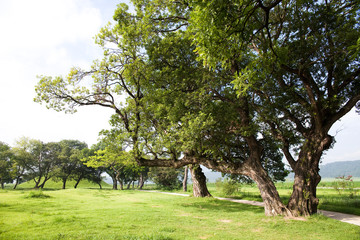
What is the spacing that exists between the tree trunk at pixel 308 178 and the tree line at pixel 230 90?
47mm

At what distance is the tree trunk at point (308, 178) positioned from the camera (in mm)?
10430

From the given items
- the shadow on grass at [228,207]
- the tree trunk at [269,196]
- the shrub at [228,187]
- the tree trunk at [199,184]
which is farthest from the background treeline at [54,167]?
the tree trunk at [269,196]

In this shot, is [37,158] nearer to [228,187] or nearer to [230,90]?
[228,187]

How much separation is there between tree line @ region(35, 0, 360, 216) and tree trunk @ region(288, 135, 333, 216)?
47 millimetres

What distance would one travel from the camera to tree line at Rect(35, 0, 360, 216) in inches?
404

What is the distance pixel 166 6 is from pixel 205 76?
4.24 m

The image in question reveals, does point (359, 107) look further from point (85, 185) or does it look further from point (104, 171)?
point (85, 185)

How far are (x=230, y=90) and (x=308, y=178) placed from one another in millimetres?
6229

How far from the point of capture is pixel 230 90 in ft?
40.0

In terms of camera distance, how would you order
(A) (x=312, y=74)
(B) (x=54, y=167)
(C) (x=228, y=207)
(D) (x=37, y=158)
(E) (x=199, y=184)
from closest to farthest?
(A) (x=312, y=74)
(C) (x=228, y=207)
(E) (x=199, y=184)
(D) (x=37, y=158)
(B) (x=54, y=167)

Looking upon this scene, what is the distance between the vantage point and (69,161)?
165ft

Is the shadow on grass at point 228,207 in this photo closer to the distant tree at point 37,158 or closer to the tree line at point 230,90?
the tree line at point 230,90

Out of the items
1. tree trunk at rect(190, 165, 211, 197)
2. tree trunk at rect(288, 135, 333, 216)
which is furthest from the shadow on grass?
tree trunk at rect(190, 165, 211, 197)

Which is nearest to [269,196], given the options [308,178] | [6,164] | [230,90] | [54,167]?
[308,178]
